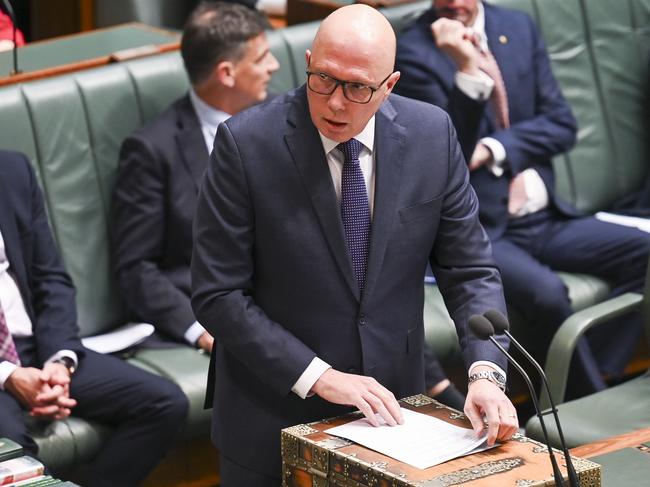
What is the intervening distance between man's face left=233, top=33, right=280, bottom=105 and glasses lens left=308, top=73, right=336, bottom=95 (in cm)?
161

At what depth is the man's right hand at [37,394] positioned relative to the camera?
3.33 meters

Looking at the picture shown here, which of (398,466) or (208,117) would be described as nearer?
(398,466)

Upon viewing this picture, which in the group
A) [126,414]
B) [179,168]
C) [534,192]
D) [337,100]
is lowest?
[126,414]

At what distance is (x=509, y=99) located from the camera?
4363mm

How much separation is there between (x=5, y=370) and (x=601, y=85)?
7.80ft

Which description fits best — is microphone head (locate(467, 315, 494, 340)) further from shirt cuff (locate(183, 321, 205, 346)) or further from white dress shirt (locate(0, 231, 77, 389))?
shirt cuff (locate(183, 321, 205, 346))

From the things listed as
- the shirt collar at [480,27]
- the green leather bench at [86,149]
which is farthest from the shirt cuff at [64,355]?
the shirt collar at [480,27]

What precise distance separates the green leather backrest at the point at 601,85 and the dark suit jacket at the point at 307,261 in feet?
7.21

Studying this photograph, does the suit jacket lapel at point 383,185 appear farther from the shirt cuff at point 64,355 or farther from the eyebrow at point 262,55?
the eyebrow at point 262,55

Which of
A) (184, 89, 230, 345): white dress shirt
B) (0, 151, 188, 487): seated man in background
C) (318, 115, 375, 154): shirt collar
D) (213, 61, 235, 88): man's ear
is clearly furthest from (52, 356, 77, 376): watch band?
(318, 115, 375, 154): shirt collar

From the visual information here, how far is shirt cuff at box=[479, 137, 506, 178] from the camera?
13.8 ft

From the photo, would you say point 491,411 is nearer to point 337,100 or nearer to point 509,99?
point 337,100

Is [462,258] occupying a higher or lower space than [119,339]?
higher

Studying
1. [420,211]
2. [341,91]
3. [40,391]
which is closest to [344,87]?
[341,91]
